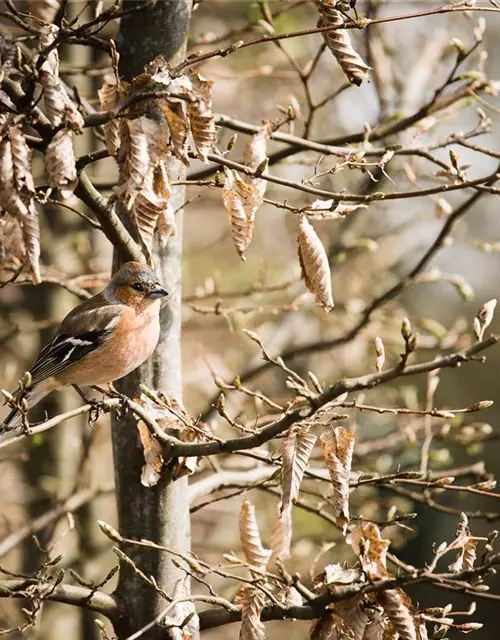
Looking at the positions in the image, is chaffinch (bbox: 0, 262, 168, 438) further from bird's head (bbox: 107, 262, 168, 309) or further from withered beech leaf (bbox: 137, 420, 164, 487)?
withered beech leaf (bbox: 137, 420, 164, 487)

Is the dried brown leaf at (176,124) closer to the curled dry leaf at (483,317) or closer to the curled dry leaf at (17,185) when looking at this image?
the curled dry leaf at (17,185)

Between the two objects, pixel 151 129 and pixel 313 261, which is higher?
pixel 151 129

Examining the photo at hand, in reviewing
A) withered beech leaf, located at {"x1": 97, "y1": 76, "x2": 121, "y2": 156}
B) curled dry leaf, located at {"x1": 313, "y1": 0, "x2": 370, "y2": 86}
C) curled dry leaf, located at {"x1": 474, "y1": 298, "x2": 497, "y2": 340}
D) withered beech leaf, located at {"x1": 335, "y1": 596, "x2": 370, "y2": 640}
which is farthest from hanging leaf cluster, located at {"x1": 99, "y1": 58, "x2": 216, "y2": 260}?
withered beech leaf, located at {"x1": 335, "y1": 596, "x2": 370, "y2": 640}

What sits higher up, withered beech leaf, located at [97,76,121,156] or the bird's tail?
withered beech leaf, located at [97,76,121,156]

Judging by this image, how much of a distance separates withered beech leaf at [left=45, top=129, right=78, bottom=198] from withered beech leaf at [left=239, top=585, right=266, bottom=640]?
60.3 inches

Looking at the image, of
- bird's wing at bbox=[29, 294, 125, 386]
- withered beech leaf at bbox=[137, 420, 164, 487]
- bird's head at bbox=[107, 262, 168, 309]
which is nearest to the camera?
withered beech leaf at bbox=[137, 420, 164, 487]

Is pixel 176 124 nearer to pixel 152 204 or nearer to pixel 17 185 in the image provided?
pixel 152 204

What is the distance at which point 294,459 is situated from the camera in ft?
8.61

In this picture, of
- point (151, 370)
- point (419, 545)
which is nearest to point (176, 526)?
point (151, 370)

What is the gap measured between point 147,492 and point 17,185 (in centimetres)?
176

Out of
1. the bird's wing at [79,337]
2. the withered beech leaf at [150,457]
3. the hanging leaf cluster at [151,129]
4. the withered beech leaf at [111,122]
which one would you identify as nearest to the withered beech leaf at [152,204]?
the hanging leaf cluster at [151,129]

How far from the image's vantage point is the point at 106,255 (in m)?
6.67

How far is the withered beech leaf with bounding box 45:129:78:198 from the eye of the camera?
2348 mm

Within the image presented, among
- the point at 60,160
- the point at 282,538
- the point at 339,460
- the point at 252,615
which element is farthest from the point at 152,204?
the point at 252,615
